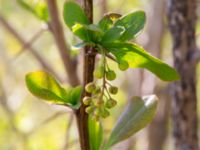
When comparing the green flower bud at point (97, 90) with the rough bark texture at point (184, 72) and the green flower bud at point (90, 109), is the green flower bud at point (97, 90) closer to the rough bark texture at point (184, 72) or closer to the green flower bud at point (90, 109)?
the green flower bud at point (90, 109)

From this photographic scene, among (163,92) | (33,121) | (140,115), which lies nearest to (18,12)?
(33,121)

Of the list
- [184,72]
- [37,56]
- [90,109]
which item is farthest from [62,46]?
[90,109]

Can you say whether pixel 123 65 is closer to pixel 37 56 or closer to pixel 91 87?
pixel 91 87

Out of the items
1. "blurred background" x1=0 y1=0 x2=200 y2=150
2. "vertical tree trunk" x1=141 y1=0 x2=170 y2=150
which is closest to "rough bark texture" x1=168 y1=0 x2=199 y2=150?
"blurred background" x1=0 y1=0 x2=200 y2=150

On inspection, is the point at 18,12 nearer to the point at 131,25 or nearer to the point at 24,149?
the point at 24,149

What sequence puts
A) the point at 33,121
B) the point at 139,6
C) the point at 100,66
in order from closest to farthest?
1. the point at 100,66
2. the point at 139,6
3. the point at 33,121

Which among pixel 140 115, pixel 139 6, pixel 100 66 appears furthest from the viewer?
pixel 139 6

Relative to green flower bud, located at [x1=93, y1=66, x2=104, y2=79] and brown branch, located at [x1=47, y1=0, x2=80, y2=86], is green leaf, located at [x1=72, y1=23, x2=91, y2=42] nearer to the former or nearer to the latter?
green flower bud, located at [x1=93, y1=66, x2=104, y2=79]
